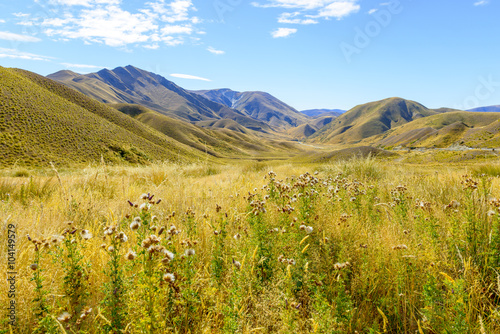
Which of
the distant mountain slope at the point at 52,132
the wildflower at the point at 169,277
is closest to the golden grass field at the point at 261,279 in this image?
the wildflower at the point at 169,277

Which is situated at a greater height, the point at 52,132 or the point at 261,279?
the point at 52,132

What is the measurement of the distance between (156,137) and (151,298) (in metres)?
91.3

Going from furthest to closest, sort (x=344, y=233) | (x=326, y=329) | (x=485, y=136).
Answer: (x=485, y=136) → (x=344, y=233) → (x=326, y=329)

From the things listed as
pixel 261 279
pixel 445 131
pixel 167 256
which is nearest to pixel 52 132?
pixel 261 279

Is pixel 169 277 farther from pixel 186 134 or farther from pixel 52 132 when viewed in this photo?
pixel 186 134

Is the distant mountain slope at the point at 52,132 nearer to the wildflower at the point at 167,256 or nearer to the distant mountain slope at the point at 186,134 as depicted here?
the distant mountain slope at the point at 186,134

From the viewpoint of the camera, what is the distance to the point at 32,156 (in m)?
45.2

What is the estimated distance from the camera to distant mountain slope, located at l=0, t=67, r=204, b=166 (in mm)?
46719

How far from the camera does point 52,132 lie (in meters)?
53.8

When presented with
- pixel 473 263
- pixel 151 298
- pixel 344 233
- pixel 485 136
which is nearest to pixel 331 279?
pixel 344 233

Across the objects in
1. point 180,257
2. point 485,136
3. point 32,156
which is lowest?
point 32,156

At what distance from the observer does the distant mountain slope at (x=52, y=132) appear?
153 feet

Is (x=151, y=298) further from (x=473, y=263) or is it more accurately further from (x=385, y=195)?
(x=385, y=195)

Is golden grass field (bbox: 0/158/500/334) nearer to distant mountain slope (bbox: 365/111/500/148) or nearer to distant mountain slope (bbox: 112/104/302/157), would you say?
distant mountain slope (bbox: 365/111/500/148)
